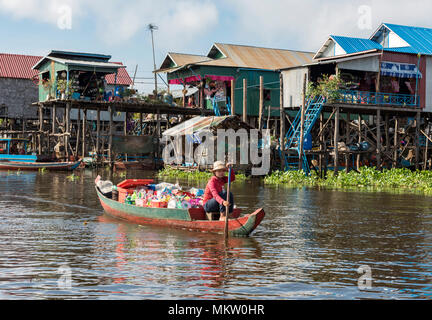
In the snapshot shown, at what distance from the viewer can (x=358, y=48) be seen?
31.7m

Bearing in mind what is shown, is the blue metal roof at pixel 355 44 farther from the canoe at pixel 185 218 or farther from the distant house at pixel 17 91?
the distant house at pixel 17 91

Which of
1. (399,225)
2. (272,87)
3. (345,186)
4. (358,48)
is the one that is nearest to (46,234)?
(399,225)

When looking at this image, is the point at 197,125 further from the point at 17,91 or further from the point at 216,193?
the point at 17,91

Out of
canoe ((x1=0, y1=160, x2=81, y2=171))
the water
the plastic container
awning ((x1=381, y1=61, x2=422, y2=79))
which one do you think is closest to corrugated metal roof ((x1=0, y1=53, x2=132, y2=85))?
canoe ((x1=0, y1=160, x2=81, y2=171))

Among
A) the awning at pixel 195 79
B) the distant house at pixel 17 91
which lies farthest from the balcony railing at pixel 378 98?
the distant house at pixel 17 91

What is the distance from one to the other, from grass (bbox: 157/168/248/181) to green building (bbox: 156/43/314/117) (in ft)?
18.6

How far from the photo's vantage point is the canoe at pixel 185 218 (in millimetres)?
12734

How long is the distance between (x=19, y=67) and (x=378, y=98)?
97.3 ft

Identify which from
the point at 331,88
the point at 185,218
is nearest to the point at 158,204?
the point at 185,218

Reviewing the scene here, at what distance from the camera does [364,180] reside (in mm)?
26719

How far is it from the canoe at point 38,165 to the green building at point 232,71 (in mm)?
8640

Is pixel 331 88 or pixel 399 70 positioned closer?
pixel 331 88

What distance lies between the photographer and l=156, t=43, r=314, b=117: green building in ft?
120
